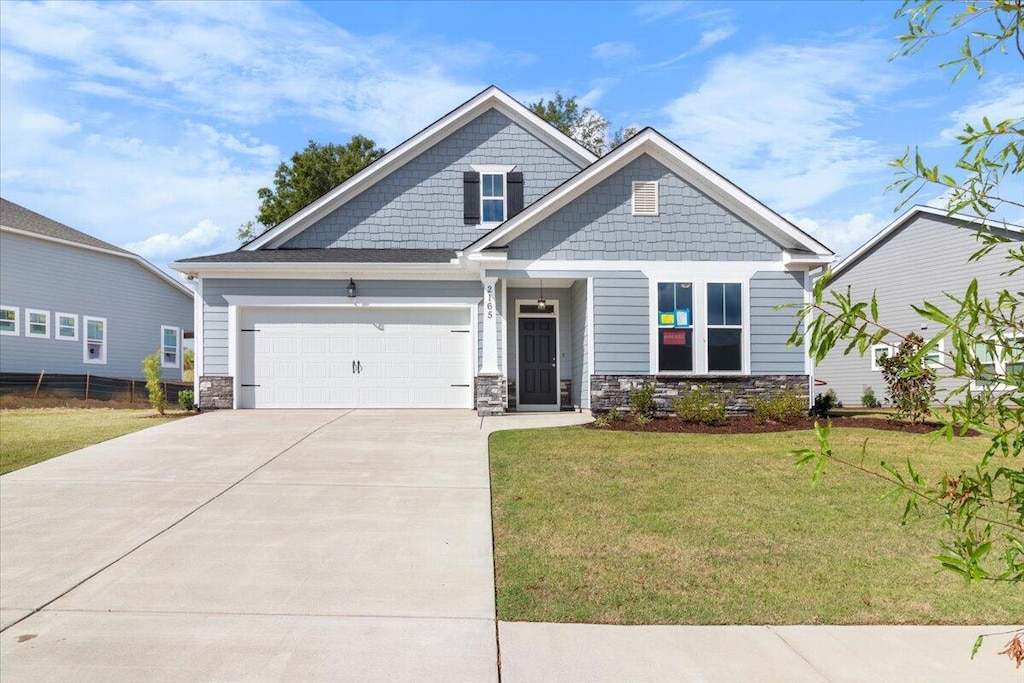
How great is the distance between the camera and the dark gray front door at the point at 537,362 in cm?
1656

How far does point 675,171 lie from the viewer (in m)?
14.8

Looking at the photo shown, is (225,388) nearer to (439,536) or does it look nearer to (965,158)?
(439,536)

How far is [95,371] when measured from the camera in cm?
2522

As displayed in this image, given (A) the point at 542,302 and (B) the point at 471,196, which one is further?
(B) the point at 471,196

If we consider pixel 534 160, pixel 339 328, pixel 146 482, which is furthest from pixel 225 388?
pixel 534 160

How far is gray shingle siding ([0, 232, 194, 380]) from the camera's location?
22.7 m

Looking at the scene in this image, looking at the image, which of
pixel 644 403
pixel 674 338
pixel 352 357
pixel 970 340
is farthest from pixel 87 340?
pixel 970 340

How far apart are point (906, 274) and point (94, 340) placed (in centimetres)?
2809

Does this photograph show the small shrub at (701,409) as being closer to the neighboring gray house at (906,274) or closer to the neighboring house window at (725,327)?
the neighboring house window at (725,327)

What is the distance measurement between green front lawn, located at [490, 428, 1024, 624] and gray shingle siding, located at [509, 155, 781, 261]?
5.45 meters

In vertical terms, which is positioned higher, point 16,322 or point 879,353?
point 16,322

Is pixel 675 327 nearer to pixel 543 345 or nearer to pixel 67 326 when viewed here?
pixel 543 345

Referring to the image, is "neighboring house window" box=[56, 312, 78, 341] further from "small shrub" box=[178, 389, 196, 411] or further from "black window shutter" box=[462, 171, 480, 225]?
"black window shutter" box=[462, 171, 480, 225]

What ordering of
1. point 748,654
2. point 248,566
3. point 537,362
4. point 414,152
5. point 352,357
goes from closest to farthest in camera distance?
point 748,654 < point 248,566 < point 352,357 < point 537,362 < point 414,152
